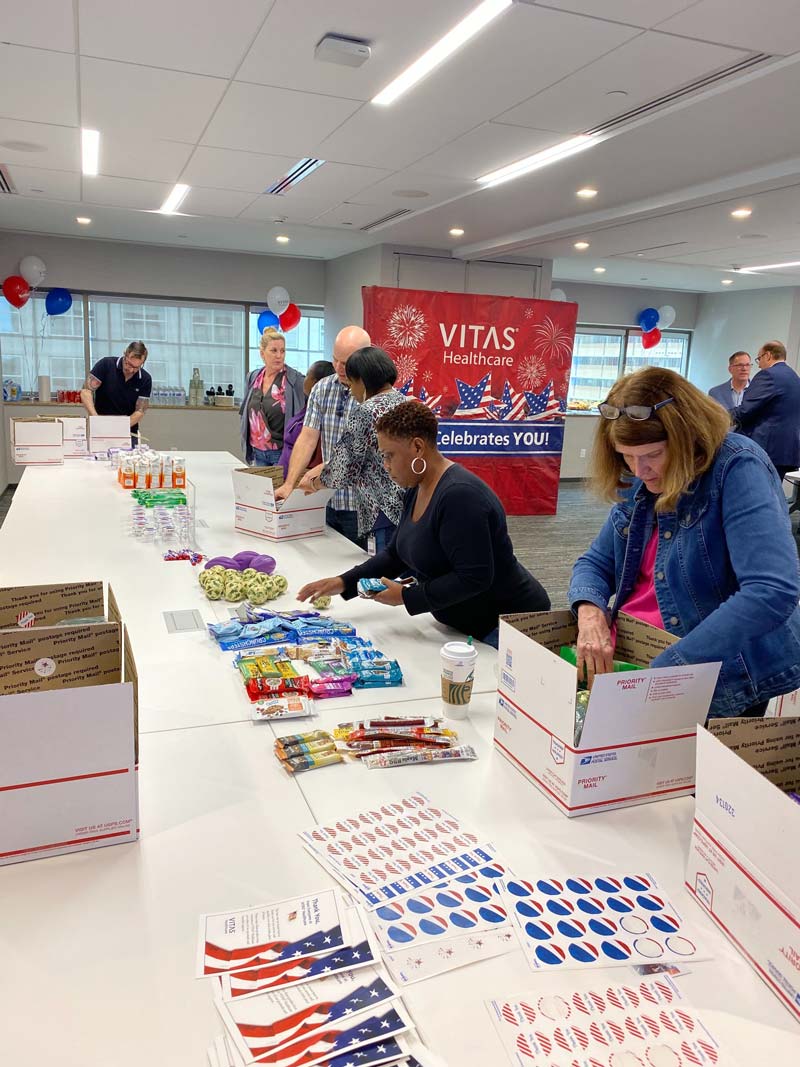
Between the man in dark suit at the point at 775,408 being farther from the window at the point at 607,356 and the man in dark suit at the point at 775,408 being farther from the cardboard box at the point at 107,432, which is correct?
the cardboard box at the point at 107,432

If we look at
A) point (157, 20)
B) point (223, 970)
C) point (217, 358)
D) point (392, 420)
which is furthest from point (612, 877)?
point (217, 358)

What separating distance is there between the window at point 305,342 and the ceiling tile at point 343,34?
20.7 ft

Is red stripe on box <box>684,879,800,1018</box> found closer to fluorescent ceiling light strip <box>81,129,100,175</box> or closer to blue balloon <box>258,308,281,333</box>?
fluorescent ceiling light strip <box>81,129,100,175</box>

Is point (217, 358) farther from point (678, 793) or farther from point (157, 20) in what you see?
point (678, 793)

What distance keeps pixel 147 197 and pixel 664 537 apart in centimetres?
566

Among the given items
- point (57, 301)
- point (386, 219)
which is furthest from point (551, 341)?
point (57, 301)

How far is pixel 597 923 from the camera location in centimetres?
104

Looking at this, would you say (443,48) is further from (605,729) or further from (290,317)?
(290,317)

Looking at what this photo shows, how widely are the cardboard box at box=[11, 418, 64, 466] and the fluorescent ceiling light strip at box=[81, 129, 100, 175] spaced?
1683 millimetres

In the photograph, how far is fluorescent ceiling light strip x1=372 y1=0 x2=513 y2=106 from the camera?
8.46 feet

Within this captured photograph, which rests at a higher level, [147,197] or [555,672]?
[147,197]

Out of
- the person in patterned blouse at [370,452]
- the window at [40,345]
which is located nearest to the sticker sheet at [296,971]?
the person in patterned blouse at [370,452]

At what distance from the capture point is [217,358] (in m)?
9.38


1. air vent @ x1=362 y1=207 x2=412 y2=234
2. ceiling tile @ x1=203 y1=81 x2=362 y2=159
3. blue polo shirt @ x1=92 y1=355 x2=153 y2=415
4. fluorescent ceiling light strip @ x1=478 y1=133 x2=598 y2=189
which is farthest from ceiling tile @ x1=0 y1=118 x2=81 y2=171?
fluorescent ceiling light strip @ x1=478 y1=133 x2=598 y2=189
